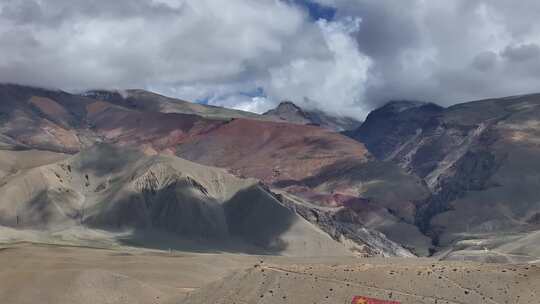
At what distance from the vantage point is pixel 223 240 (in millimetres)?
199750

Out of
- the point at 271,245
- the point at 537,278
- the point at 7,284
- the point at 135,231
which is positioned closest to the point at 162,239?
the point at 135,231

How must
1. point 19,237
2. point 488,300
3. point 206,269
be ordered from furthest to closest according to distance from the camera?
point 19,237 → point 206,269 → point 488,300

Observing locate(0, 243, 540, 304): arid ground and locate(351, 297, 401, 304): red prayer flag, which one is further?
locate(0, 243, 540, 304): arid ground

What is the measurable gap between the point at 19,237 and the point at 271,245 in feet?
206

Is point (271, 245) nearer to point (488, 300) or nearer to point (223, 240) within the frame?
point (223, 240)

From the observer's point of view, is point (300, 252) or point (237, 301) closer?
point (237, 301)

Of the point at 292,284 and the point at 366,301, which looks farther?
the point at 292,284

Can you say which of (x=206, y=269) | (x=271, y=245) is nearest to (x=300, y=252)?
(x=271, y=245)

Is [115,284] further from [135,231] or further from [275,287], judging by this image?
[135,231]

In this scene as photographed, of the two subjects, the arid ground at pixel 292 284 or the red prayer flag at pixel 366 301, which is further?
the arid ground at pixel 292 284

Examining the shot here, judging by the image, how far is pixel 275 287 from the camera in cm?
7425

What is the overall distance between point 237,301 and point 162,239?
124m

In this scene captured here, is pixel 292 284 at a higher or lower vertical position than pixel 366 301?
higher

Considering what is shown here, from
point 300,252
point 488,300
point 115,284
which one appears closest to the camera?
point 488,300
